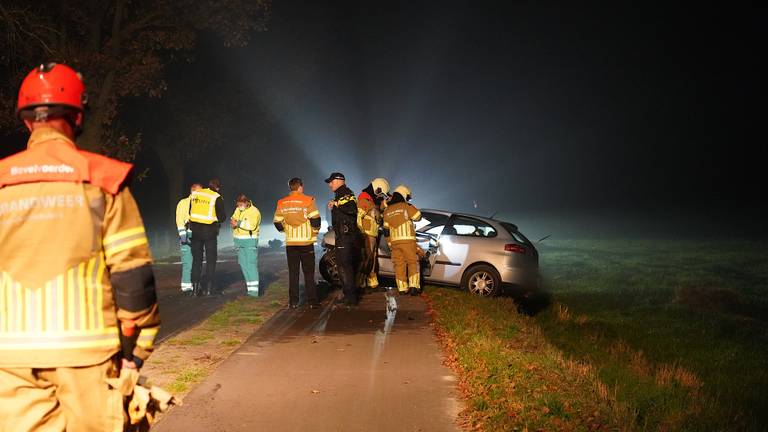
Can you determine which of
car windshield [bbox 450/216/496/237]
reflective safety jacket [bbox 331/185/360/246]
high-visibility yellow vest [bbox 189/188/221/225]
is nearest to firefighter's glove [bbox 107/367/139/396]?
reflective safety jacket [bbox 331/185/360/246]

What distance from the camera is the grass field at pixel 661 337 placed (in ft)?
21.8

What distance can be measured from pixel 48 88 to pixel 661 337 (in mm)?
10327

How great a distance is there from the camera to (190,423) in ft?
18.8

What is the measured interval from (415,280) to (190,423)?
25.6ft

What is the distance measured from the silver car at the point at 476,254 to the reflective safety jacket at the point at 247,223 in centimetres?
283

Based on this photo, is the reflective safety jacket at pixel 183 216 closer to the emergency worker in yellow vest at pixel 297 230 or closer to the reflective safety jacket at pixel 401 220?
the emergency worker in yellow vest at pixel 297 230

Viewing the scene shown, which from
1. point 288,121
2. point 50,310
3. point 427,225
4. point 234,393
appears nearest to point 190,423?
point 234,393

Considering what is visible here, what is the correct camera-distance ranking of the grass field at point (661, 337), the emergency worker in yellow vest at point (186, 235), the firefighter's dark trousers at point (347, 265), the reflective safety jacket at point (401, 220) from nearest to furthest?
1. the grass field at point (661, 337)
2. the firefighter's dark trousers at point (347, 265)
3. the reflective safety jacket at point (401, 220)
4. the emergency worker in yellow vest at point (186, 235)

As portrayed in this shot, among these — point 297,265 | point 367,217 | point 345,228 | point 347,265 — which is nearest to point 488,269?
point 367,217

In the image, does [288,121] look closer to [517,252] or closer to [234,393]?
[517,252]

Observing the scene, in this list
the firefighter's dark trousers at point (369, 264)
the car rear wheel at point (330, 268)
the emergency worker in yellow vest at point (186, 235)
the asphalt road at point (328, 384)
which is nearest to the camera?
the asphalt road at point (328, 384)

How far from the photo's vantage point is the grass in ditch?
727 cm

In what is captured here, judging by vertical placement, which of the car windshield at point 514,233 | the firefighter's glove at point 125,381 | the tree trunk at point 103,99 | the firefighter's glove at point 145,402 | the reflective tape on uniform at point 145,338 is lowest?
the firefighter's glove at point 145,402

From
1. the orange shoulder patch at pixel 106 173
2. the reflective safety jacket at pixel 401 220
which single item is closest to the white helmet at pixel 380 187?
the reflective safety jacket at pixel 401 220
